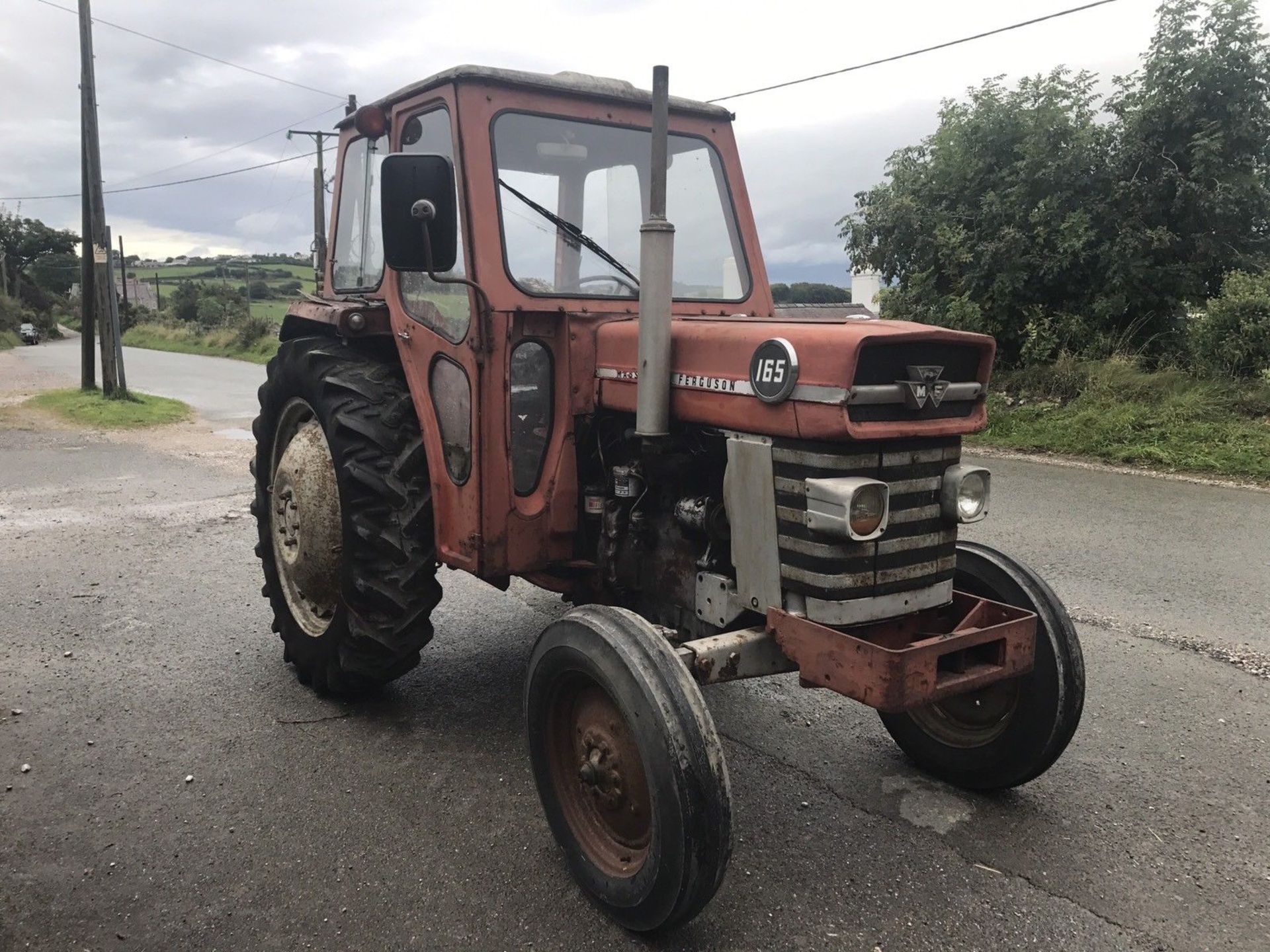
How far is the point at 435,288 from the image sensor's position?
3766 millimetres

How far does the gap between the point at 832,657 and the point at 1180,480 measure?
7542mm

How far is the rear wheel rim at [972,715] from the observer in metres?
3.30

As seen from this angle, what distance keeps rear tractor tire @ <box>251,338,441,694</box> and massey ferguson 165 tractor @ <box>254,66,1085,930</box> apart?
14mm

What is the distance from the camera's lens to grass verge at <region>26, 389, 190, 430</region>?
44.5ft

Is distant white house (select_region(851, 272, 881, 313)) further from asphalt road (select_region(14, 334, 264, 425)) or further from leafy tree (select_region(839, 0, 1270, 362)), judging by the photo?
asphalt road (select_region(14, 334, 264, 425))

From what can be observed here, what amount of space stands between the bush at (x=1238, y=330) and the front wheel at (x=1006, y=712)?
8.31 meters

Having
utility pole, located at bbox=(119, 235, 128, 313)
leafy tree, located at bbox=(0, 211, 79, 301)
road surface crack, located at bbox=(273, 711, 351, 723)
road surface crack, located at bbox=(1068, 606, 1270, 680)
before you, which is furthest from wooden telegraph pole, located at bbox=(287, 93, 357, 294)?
leafy tree, located at bbox=(0, 211, 79, 301)

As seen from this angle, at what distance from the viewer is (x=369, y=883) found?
2.88 meters

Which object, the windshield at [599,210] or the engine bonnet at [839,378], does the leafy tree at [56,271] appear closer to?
the windshield at [599,210]

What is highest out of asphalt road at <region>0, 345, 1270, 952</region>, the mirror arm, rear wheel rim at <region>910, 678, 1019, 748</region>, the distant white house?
the distant white house

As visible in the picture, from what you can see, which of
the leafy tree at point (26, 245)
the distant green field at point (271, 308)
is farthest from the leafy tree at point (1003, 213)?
the leafy tree at point (26, 245)

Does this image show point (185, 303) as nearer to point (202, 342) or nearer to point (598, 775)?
point (202, 342)

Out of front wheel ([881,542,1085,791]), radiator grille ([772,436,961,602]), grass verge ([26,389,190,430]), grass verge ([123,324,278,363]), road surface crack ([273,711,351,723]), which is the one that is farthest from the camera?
grass verge ([123,324,278,363])

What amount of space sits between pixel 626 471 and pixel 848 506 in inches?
39.6
